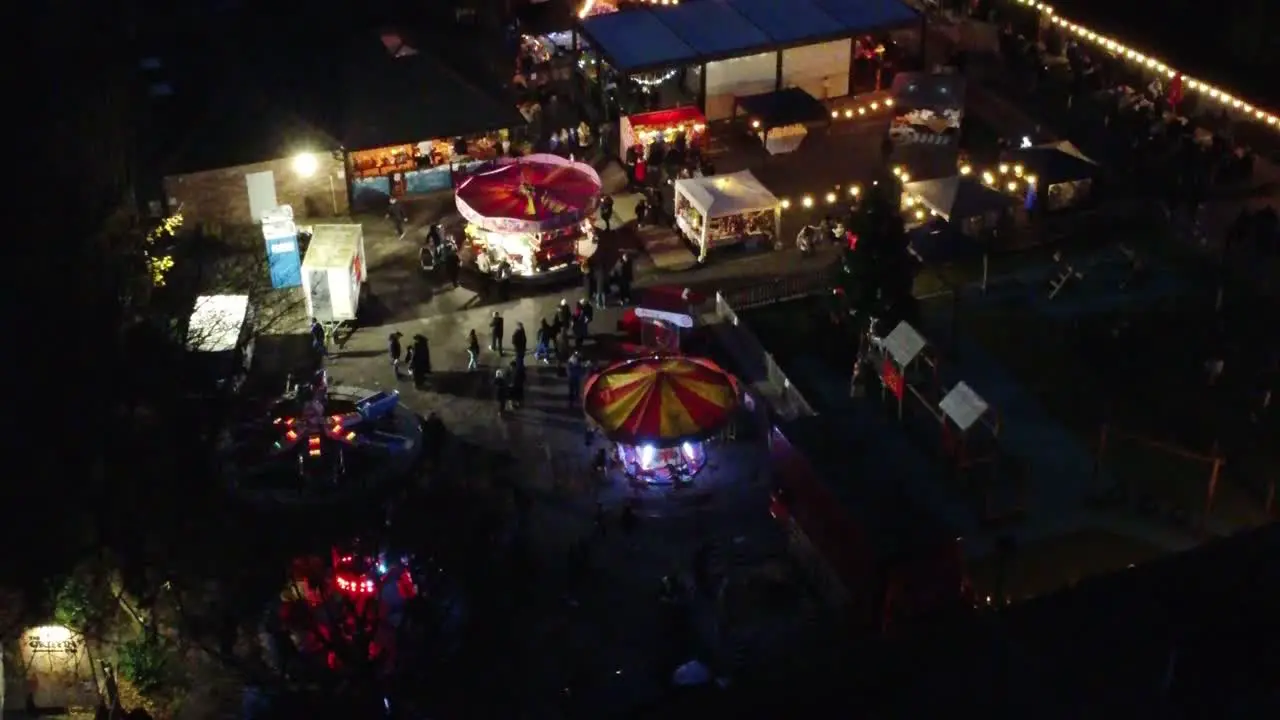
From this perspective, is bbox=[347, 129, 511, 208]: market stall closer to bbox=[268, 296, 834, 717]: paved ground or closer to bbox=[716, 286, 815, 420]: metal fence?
bbox=[268, 296, 834, 717]: paved ground

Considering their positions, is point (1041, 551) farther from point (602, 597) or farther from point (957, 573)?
point (602, 597)

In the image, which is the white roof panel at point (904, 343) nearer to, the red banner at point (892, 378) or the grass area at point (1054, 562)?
the red banner at point (892, 378)

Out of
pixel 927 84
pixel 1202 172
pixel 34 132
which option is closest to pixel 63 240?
pixel 34 132

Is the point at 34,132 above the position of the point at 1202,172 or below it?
above

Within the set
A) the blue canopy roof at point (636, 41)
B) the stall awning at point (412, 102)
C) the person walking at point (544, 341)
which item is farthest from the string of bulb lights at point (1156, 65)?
the person walking at point (544, 341)

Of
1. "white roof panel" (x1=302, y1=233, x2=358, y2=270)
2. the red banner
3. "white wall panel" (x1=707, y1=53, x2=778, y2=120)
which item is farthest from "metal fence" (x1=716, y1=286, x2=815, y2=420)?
"white wall panel" (x1=707, y1=53, x2=778, y2=120)

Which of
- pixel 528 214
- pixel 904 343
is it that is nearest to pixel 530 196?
pixel 528 214

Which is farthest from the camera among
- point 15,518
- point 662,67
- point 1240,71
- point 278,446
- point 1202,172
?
point 1240,71
